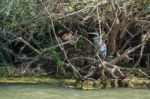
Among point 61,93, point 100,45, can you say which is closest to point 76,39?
point 100,45

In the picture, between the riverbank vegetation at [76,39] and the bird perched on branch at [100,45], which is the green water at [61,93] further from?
the bird perched on branch at [100,45]

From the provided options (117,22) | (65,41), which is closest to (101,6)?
(117,22)

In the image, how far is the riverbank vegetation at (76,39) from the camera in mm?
7055

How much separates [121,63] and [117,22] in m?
0.75

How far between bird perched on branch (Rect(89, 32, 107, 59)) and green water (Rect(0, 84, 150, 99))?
86 cm

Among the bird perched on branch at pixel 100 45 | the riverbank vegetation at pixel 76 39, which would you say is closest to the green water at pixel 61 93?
the riverbank vegetation at pixel 76 39

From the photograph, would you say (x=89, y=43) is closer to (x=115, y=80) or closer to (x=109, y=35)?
(x=109, y=35)

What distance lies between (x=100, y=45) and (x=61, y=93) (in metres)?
1.22

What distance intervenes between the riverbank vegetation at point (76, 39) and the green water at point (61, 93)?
0.34 m

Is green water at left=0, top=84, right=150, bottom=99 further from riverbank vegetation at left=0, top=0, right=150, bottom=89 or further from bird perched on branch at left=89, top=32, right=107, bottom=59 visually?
bird perched on branch at left=89, top=32, right=107, bottom=59

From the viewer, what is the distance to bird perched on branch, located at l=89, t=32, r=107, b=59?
23.7 feet

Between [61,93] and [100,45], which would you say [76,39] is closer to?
[100,45]

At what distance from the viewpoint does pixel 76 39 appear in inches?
294

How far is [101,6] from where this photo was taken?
7.30m
